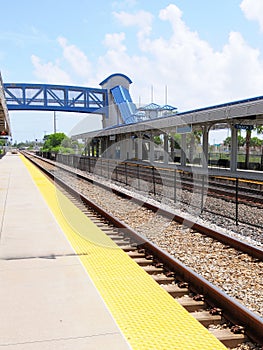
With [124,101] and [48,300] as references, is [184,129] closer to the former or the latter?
[48,300]

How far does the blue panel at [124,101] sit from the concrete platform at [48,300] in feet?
194

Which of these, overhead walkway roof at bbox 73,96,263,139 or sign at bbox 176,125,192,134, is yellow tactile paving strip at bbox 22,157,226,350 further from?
sign at bbox 176,125,192,134

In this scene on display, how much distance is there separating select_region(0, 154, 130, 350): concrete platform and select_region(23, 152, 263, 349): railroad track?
1051 mm

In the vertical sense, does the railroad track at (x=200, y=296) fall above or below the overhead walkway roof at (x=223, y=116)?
below

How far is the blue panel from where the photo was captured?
70.1 m

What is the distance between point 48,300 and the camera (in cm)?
457

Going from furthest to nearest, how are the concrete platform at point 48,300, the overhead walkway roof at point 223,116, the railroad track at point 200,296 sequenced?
1. the overhead walkway roof at point 223,116
2. the railroad track at point 200,296
3. the concrete platform at point 48,300

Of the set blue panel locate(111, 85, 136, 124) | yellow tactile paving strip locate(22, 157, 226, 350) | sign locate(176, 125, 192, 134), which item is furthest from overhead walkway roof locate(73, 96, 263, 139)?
blue panel locate(111, 85, 136, 124)

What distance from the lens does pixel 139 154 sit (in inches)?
1911

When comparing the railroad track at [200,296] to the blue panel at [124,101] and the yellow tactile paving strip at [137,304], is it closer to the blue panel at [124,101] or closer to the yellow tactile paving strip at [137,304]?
the yellow tactile paving strip at [137,304]

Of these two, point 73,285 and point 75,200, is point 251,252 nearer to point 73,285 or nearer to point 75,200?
point 73,285

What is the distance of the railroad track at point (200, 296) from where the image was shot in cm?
386

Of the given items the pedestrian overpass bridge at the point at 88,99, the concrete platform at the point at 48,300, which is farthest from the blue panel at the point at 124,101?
the concrete platform at the point at 48,300

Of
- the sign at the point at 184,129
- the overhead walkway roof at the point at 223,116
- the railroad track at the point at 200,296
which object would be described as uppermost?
the overhead walkway roof at the point at 223,116
